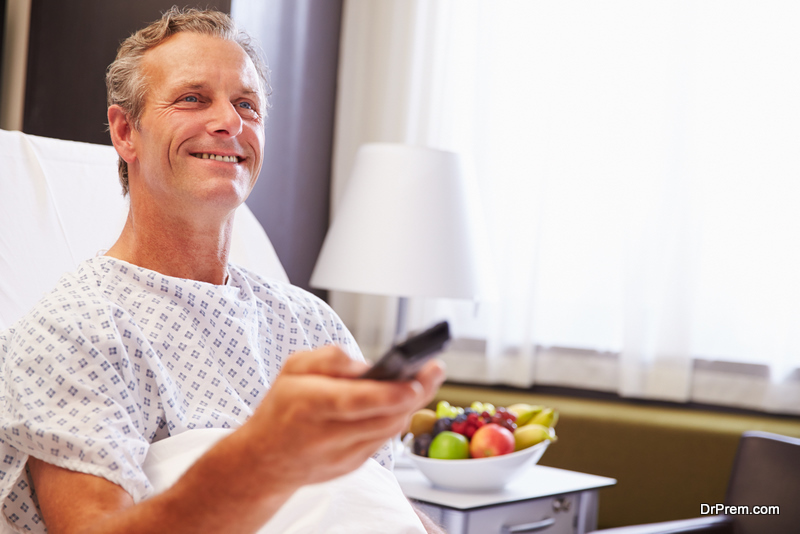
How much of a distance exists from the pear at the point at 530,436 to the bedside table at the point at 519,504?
68 millimetres

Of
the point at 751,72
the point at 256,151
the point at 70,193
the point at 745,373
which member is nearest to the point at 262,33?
the point at 70,193

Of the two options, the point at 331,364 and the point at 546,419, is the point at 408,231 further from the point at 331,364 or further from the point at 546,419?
the point at 331,364

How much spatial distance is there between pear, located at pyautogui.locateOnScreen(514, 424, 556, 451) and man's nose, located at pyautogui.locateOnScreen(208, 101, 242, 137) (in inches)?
36.5

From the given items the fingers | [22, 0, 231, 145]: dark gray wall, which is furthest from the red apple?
[22, 0, 231, 145]: dark gray wall

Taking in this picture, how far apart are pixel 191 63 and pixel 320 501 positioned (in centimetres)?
63

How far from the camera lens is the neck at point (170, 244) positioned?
1.08 m

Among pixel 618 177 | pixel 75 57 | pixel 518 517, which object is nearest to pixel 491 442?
pixel 518 517

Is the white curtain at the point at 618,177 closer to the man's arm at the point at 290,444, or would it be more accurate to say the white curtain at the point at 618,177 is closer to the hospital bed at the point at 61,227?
the hospital bed at the point at 61,227

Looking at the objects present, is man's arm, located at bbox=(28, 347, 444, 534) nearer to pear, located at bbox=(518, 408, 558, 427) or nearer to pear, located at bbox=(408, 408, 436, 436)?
pear, located at bbox=(408, 408, 436, 436)

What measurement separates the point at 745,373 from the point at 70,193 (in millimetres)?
1806

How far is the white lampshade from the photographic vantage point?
73.7 inches

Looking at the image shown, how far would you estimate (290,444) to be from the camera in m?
0.51

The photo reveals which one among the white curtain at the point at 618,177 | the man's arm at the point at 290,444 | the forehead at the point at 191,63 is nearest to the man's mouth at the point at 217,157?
the forehead at the point at 191,63

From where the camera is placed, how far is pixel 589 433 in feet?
7.51
